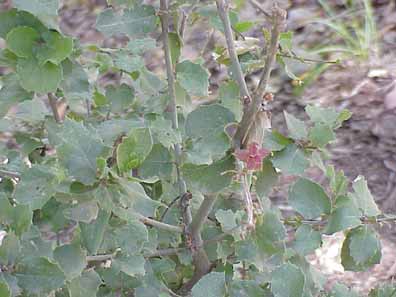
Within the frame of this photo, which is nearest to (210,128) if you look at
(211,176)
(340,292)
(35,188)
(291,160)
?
(211,176)

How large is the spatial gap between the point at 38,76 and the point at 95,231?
→ 0.25 meters

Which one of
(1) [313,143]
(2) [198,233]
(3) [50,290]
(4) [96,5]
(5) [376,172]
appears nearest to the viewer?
(3) [50,290]

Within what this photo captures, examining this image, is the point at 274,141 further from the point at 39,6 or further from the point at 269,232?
the point at 39,6

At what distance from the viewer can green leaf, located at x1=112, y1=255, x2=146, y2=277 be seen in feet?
4.21

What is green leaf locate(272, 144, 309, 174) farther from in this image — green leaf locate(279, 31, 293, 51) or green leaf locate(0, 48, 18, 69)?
green leaf locate(0, 48, 18, 69)

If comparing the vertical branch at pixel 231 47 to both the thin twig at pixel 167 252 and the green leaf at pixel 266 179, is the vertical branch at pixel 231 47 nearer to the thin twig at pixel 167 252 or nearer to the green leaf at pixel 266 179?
the green leaf at pixel 266 179

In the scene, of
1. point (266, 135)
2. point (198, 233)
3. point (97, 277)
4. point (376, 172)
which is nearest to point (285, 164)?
point (266, 135)

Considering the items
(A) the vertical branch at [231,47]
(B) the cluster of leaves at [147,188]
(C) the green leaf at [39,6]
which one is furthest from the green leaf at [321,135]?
(C) the green leaf at [39,6]

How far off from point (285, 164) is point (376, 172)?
4.57ft

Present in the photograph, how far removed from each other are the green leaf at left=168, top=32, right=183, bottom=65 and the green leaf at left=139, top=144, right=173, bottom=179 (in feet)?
0.55

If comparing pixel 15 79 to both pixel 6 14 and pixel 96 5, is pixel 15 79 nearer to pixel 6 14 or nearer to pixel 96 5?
pixel 6 14

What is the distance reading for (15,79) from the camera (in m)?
1.33

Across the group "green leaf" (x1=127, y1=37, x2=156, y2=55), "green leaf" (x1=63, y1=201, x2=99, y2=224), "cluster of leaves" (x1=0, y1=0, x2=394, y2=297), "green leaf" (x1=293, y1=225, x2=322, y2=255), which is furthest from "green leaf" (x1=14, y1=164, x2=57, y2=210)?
"green leaf" (x1=293, y1=225, x2=322, y2=255)

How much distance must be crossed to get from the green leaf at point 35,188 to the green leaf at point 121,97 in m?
0.39
